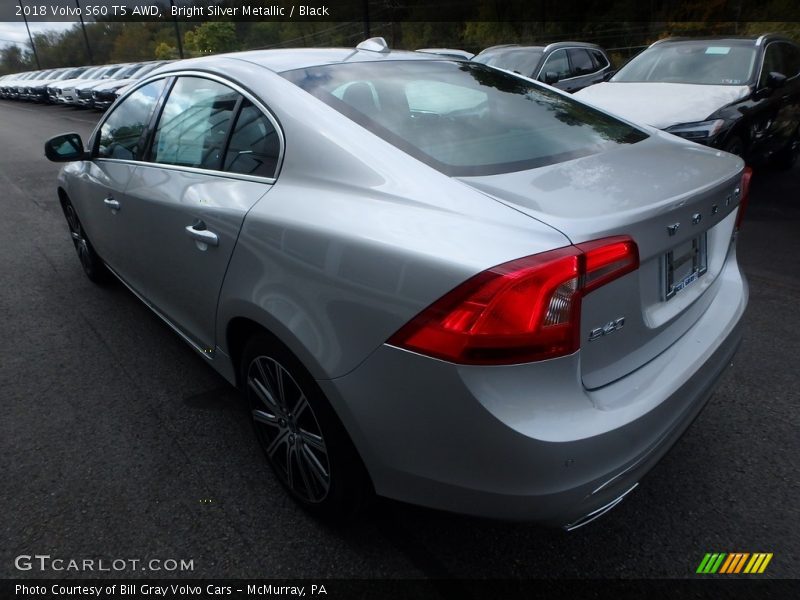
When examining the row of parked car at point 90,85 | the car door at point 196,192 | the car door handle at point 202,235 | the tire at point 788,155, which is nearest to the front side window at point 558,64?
the tire at point 788,155

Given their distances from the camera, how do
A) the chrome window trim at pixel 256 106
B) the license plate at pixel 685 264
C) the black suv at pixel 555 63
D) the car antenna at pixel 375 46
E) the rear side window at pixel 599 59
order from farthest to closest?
1. the rear side window at pixel 599 59
2. the black suv at pixel 555 63
3. the car antenna at pixel 375 46
4. the chrome window trim at pixel 256 106
5. the license plate at pixel 685 264

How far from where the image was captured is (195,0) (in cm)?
4322

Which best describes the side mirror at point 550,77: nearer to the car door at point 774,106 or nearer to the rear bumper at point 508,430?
the car door at point 774,106

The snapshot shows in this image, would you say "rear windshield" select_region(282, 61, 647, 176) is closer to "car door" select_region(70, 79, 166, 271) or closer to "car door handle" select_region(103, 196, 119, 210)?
"car door" select_region(70, 79, 166, 271)

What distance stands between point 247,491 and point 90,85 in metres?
22.9

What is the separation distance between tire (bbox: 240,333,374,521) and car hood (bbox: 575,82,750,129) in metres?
4.45

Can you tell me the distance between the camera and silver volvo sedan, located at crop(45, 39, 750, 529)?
1.43 meters

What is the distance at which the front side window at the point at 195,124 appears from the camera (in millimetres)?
2363

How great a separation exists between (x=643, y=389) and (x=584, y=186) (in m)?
0.60

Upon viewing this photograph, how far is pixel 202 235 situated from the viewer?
2.21m

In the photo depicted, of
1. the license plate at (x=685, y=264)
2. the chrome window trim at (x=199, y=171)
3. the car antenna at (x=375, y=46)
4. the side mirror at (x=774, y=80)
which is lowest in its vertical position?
the license plate at (x=685, y=264)

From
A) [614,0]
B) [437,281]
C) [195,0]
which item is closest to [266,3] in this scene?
[195,0]

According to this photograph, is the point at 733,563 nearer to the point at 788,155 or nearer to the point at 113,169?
the point at 113,169

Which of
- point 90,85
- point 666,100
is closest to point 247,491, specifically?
point 666,100
